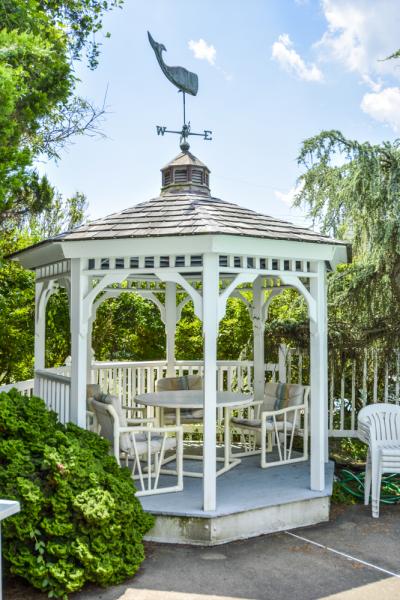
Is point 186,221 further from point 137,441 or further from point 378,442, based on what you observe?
point 378,442

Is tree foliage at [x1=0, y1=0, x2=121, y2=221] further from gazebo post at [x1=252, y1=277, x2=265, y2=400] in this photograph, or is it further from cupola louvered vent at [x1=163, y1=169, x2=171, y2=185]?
gazebo post at [x1=252, y1=277, x2=265, y2=400]

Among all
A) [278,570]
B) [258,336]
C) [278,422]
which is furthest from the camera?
[258,336]

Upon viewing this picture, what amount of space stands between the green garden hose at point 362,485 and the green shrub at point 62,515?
2666mm

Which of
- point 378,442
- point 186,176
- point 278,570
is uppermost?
point 186,176

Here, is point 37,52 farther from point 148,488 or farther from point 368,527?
point 368,527

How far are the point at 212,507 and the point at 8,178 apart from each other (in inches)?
133

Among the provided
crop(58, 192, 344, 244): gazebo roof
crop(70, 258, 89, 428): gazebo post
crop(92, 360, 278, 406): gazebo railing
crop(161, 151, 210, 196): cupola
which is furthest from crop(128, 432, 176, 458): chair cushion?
crop(161, 151, 210, 196): cupola

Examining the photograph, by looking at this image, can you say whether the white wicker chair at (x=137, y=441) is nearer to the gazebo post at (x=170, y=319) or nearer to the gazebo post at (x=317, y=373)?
the gazebo post at (x=317, y=373)

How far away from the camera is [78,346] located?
499cm

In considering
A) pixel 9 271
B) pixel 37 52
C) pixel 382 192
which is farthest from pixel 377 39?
pixel 9 271

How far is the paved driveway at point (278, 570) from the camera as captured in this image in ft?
11.9

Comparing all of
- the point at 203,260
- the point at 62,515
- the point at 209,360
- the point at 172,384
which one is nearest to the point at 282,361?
the point at 172,384

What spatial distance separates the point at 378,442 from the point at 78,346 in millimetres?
3180

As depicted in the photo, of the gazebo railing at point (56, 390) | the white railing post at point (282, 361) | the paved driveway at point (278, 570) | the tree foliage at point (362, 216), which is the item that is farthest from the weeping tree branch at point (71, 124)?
the paved driveway at point (278, 570)
